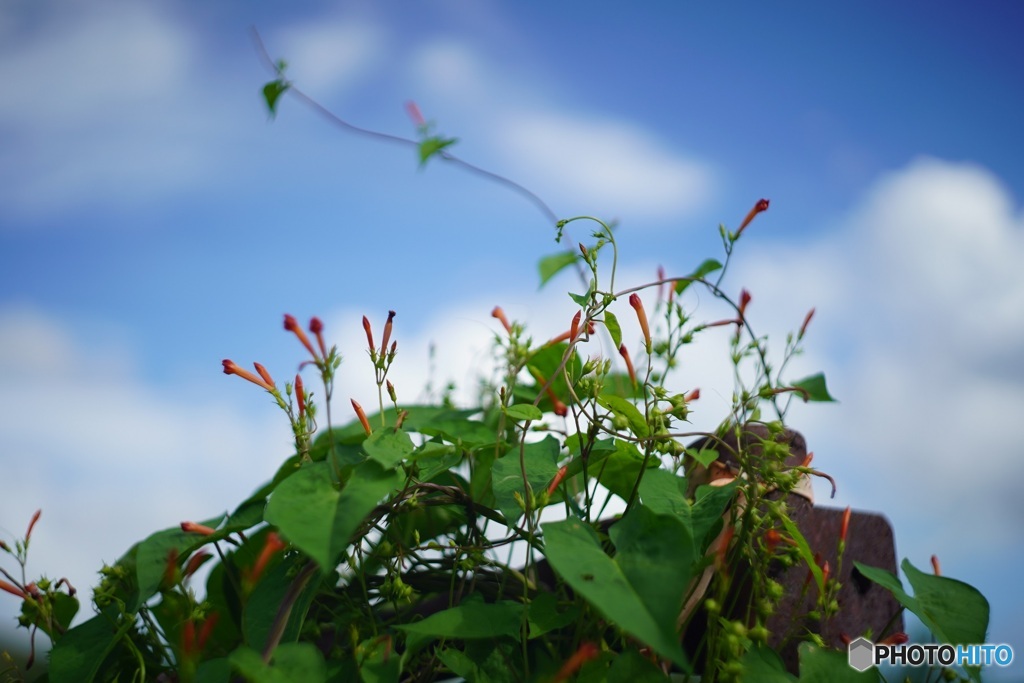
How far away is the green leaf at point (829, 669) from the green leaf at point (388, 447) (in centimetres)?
47

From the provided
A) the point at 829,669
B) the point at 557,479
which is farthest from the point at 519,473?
the point at 829,669

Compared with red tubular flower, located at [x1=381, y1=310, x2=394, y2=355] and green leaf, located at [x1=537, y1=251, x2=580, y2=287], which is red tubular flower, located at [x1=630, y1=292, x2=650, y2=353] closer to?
red tubular flower, located at [x1=381, y1=310, x2=394, y2=355]

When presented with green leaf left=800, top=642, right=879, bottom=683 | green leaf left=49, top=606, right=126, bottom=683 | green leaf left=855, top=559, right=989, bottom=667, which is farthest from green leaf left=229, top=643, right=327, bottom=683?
green leaf left=855, top=559, right=989, bottom=667

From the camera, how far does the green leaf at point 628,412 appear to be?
819 mm

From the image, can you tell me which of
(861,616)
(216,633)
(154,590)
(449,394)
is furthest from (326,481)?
(861,616)

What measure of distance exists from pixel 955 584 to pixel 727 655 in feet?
1.23

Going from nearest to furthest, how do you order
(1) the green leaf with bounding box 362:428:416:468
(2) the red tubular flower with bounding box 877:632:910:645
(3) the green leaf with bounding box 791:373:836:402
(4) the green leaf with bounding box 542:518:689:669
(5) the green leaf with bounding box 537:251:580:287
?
(4) the green leaf with bounding box 542:518:689:669
(1) the green leaf with bounding box 362:428:416:468
(2) the red tubular flower with bounding box 877:632:910:645
(3) the green leaf with bounding box 791:373:836:402
(5) the green leaf with bounding box 537:251:580:287

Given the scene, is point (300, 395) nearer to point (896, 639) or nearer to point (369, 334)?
point (369, 334)

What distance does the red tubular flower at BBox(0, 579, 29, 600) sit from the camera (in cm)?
97

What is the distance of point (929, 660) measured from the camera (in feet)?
3.19

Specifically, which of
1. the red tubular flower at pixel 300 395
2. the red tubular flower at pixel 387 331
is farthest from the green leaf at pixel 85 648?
the red tubular flower at pixel 387 331

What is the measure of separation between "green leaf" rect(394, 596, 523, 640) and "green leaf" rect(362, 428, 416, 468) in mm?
151

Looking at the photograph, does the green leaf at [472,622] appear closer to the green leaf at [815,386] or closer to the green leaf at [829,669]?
the green leaf at [829,669]

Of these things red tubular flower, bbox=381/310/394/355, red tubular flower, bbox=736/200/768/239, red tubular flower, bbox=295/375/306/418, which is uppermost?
red tubular flower, bbox=736/200/768/239
